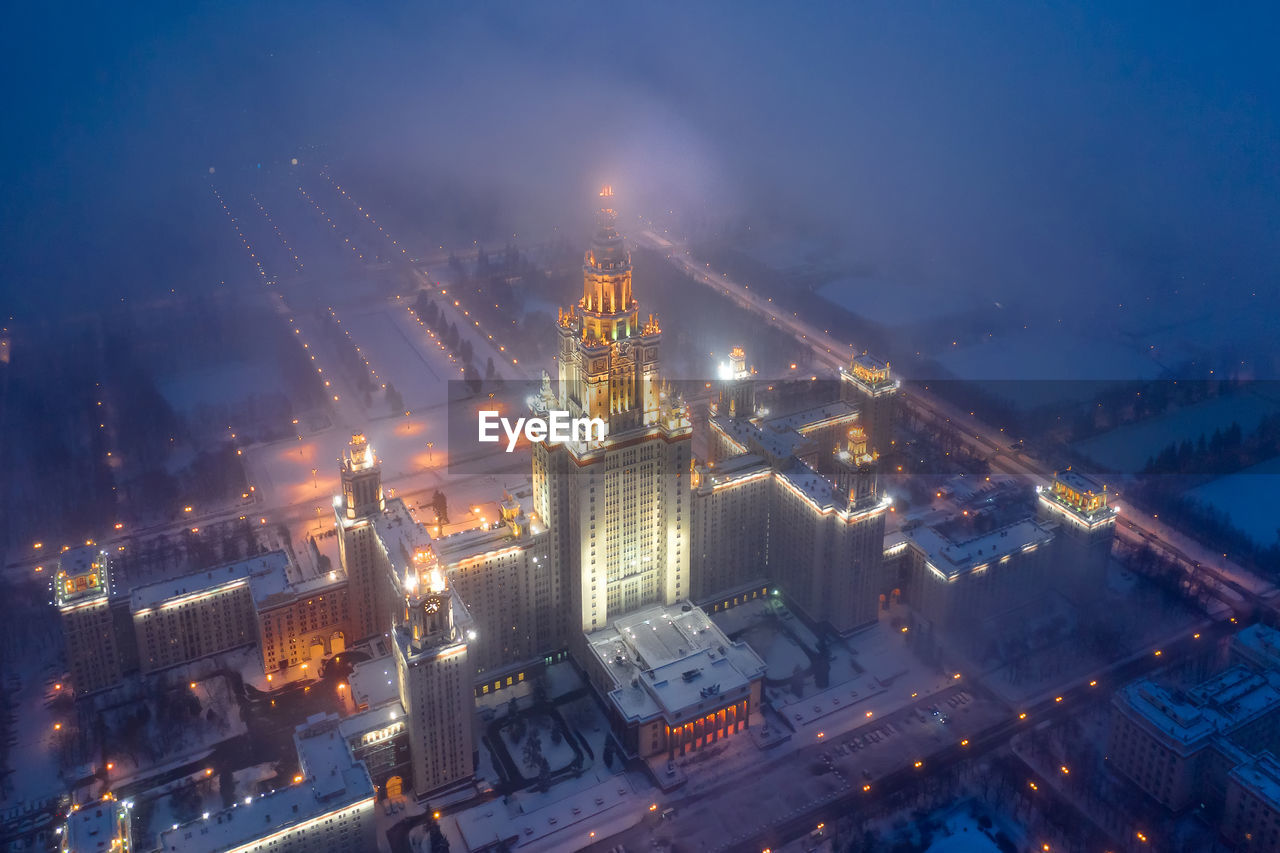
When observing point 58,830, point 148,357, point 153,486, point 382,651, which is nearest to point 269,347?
point 148,357

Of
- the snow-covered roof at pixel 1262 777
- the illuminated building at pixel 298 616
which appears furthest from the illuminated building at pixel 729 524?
the snow-covered roof at pixel 1262 777

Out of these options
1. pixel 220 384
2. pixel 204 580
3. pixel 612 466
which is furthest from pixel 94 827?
pixel 220 384

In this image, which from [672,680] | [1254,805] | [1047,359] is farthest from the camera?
[1047,359]

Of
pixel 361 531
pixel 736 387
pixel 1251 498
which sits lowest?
pixel 1251 498

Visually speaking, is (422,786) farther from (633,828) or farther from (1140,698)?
(1140,698)

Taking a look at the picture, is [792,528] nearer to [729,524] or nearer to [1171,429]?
[729,524]

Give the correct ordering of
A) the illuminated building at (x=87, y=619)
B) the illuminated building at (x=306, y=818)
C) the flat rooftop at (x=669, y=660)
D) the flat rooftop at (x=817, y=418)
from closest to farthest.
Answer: the illuminated building at (x=306, y=818)
the flat rooftop at (x=669, y=660)
the illuminated building at (x=87, y=619)
the flat rooftop at (x=817, y=418)

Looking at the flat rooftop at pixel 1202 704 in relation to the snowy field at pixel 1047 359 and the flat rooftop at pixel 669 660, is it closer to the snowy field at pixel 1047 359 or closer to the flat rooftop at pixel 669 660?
the flat rooftop at pixel 669 660
